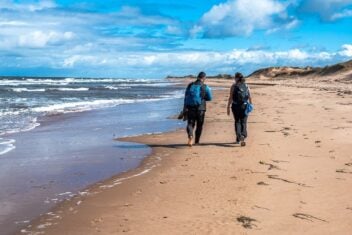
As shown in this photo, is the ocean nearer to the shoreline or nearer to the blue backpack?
the shoreline

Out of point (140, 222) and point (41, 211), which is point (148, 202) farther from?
point (41, 211)

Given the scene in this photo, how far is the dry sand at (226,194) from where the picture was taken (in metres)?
5.38

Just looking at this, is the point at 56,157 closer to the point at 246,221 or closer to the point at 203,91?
the point at 203,91

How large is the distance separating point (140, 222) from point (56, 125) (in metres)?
11.8

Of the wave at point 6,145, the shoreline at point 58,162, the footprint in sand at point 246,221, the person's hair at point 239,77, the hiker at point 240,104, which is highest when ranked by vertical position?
the person's hair at point 239,77

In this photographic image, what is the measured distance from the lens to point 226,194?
Answer: 667 centimetres

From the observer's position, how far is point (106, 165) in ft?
30.2

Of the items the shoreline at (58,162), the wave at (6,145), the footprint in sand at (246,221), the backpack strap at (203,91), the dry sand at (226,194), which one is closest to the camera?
the footprint in sand at (246,221)

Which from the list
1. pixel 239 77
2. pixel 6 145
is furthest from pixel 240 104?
pixel 6 145

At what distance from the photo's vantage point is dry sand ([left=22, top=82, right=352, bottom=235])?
212 inches

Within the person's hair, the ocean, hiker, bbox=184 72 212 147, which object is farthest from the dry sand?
the person's hair

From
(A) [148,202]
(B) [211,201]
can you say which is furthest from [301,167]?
(A) [148,202]

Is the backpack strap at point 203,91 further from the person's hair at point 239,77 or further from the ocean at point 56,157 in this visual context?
the ocean at point 56,157

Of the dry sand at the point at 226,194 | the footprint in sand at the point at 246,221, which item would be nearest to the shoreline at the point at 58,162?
the dry sand at the point at 226,194
